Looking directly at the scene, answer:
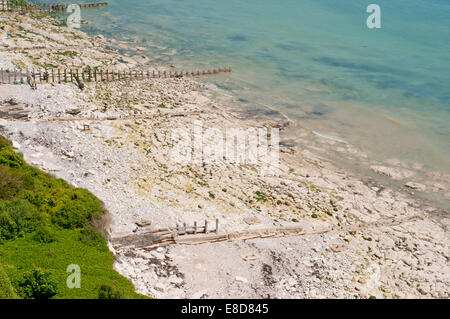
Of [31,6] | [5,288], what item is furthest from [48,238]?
[31,6]

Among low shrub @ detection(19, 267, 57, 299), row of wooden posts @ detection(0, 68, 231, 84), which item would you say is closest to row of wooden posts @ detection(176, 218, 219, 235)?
low shrub @ detection(19, 267, 57, 299)

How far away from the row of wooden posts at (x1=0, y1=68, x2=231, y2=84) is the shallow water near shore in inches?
218

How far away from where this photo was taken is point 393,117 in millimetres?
47969

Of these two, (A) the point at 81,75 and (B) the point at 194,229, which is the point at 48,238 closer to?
(B) the point at 194,229

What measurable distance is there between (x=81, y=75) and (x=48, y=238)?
27724 millimetres

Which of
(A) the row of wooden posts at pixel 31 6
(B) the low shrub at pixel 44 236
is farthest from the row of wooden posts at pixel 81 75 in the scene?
(A) the row of wooden posts at pixel 31 6

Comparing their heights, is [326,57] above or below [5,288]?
above

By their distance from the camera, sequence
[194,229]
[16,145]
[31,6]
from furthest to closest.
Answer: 1. [31,6]
2. [16,145]
3. [194,229]

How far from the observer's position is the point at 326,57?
66938mm

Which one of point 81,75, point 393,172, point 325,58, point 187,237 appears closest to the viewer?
point 187,237

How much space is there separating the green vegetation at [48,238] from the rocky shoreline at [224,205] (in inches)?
53.2

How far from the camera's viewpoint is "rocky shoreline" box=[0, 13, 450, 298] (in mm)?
22156

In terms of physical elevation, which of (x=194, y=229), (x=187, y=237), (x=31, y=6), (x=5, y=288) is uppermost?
(x=31, y=6)

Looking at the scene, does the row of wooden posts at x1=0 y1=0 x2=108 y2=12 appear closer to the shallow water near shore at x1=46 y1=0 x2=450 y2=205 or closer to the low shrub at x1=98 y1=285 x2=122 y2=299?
the shallow water near shore at x1=46 y1=0 x2=450 y2=205
